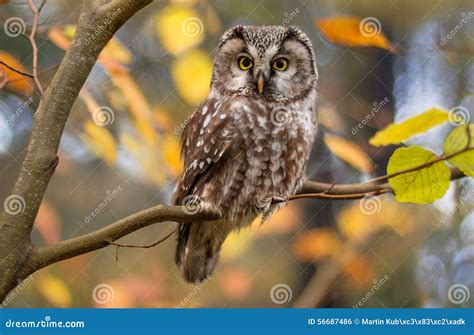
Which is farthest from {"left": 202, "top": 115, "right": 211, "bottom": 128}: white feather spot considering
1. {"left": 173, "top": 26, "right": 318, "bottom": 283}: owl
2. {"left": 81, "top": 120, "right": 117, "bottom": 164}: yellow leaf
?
{"left": 81, "top": 120, "right": 117, "bottom": 164}: yellow leaf

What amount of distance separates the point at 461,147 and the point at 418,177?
0.14m

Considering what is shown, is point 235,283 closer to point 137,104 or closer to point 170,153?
point 170,153

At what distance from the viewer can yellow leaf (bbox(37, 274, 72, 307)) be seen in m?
2.04

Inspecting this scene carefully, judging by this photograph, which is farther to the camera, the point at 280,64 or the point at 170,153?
the point at 170,153

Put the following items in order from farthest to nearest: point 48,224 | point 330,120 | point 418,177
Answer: point 330,120 < point 48,224 < point 418,177

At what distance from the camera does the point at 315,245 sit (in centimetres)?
215

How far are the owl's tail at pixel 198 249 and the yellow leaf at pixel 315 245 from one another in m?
0.30

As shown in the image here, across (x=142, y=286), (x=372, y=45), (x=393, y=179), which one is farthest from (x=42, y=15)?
(x=393, y=179)

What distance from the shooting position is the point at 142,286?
2125mm

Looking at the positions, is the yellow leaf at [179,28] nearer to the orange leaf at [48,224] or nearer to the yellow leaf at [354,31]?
the yellow leaf at [354,31]

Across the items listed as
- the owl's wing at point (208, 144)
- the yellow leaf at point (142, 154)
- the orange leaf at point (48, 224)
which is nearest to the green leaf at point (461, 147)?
the owl's wing at point (208, 144)

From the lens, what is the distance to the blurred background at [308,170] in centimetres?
208

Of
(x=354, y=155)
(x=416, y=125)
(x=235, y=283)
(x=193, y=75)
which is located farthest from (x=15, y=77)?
(x=416, y=125)

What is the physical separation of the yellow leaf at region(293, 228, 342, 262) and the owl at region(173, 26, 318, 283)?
0.75ft
